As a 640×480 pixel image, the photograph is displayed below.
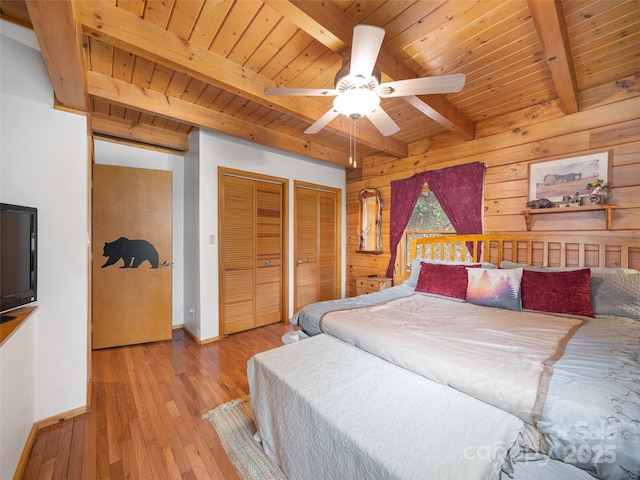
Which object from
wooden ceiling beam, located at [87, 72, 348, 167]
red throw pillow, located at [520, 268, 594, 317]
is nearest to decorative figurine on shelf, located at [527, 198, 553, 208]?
red throw pillow, located at [520, 268, 594, 317]

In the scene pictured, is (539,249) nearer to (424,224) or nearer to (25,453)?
(424,224)

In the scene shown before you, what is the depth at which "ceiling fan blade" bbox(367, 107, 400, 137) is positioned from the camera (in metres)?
1.89

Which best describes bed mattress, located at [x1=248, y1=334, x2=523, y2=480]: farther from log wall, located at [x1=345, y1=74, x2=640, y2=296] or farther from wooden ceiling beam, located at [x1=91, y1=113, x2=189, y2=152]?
wooden ceiling beam, located at [x1=91, y1=113, x2=189, y2=152]

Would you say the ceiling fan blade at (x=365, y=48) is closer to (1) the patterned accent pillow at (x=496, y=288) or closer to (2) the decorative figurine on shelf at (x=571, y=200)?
(1) the patterned accent pillow at (x=496, y=288)

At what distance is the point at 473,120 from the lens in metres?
2.98

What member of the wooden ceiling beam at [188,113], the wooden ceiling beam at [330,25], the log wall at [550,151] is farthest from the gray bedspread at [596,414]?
the wooden ceiling beam at [188,113]

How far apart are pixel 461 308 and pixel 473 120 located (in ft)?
7.19

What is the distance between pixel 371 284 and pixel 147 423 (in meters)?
2.85

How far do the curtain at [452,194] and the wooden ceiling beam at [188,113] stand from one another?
4.24 feet

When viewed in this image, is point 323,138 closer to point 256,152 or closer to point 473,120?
point 256,152

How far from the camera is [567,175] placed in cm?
243

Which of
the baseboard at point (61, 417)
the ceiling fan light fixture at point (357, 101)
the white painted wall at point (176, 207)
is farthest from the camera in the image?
the white painted wall at point (176, 207)

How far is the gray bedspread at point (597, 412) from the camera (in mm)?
826

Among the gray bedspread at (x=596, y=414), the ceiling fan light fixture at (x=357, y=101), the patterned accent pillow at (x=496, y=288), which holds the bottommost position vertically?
the gray bedspread at (x=596, y=414)
